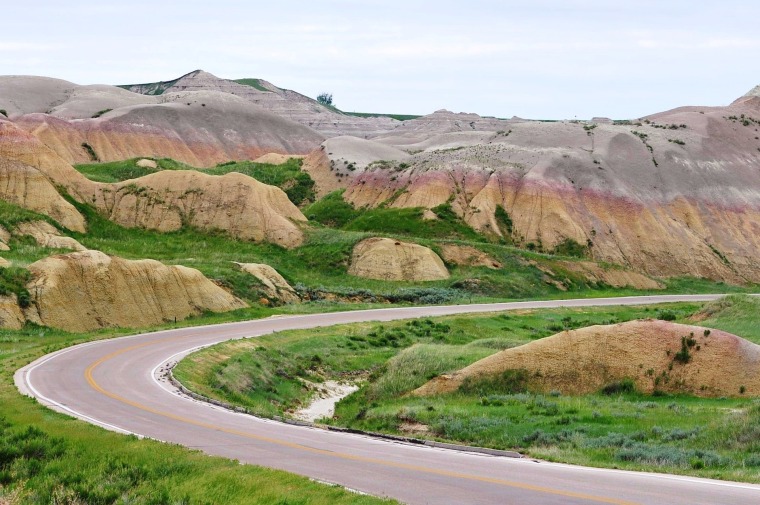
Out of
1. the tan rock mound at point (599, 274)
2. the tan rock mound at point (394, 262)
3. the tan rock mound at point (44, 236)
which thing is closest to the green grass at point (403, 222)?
the tan rock mound at point (599, 274)

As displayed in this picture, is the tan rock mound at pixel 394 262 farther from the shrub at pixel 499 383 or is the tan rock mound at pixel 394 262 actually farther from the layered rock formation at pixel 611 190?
the shrub at pixel 499 383

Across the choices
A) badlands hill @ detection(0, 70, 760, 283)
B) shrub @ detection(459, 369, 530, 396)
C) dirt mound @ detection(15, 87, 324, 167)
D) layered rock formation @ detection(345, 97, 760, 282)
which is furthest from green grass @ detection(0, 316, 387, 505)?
dirt mound @ detection(15, 87, 324, 167)

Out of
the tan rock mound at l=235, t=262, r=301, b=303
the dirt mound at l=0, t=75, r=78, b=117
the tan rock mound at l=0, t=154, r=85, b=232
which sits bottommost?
the tan rock mound at l=235, t=262, r=301, b=303

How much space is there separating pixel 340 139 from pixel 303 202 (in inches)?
623

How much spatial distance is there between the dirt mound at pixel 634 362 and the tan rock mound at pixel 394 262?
146 feet

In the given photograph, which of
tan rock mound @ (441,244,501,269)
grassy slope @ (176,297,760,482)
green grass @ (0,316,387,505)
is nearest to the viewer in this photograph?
green grass @ (0,316,387,505)

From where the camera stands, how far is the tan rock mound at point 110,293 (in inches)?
1860

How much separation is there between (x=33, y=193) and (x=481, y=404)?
57.1 m

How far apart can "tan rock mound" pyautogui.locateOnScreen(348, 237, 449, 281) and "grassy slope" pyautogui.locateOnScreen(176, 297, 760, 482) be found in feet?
78.2

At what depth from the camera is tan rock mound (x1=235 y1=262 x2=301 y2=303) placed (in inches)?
2488

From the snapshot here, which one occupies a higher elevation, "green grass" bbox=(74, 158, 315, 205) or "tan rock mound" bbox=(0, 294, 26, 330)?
"green grass" bbox=(74, 158, 315, 205)

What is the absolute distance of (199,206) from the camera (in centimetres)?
8369

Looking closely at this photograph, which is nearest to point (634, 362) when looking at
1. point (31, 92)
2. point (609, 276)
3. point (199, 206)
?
point (609, 276)

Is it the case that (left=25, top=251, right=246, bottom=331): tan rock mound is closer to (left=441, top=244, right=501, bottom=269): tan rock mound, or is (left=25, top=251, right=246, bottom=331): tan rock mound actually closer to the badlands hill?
the badlands hill
